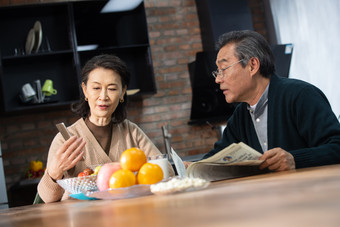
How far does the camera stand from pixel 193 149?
5.14 metres

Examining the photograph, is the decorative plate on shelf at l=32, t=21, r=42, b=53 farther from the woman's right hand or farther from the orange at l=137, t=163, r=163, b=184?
the orange at l=137, t=163, r=163, b=184

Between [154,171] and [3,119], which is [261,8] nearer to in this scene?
[3,119]

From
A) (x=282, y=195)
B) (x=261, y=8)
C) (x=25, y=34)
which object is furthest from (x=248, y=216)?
(x=261, y=8)

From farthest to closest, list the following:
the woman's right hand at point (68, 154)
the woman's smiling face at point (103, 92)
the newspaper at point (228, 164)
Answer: the woman's smiling face at point (103, 92) < the woman's right hand at point (68, 154) < the newspaper at point (228, 164)

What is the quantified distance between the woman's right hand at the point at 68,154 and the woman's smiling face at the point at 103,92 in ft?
2.29

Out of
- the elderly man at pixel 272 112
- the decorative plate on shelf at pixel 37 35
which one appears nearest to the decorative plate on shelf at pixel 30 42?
the decorative plate on shelf at pixel 37 35

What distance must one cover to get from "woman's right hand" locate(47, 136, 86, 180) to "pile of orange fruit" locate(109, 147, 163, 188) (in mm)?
266

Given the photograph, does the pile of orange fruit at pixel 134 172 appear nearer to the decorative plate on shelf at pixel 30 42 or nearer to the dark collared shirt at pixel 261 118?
the dark collared shirt at pixel 261 118

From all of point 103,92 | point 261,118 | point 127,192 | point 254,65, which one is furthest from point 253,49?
point 127,192

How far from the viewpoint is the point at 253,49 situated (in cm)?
217

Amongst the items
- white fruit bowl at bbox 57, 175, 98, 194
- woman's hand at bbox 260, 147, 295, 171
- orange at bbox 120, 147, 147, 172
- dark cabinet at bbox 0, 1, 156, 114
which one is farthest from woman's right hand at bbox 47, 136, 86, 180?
dark cabinet at bbox 0, 1, 156, 114

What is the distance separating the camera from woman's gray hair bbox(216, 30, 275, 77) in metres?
2.16

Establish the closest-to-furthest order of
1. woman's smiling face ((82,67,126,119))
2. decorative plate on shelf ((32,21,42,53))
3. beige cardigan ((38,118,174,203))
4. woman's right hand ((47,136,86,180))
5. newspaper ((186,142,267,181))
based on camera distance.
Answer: newspaper ((186,142,267,181)), woman's right hand ((47,136,86,180)), beige cardigan ((38,118,174,203)), woman's smiling face ((82,67,126,119)), decorative plate on shelf ((32,21,42,53))

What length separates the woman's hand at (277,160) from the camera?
1.48 meters
